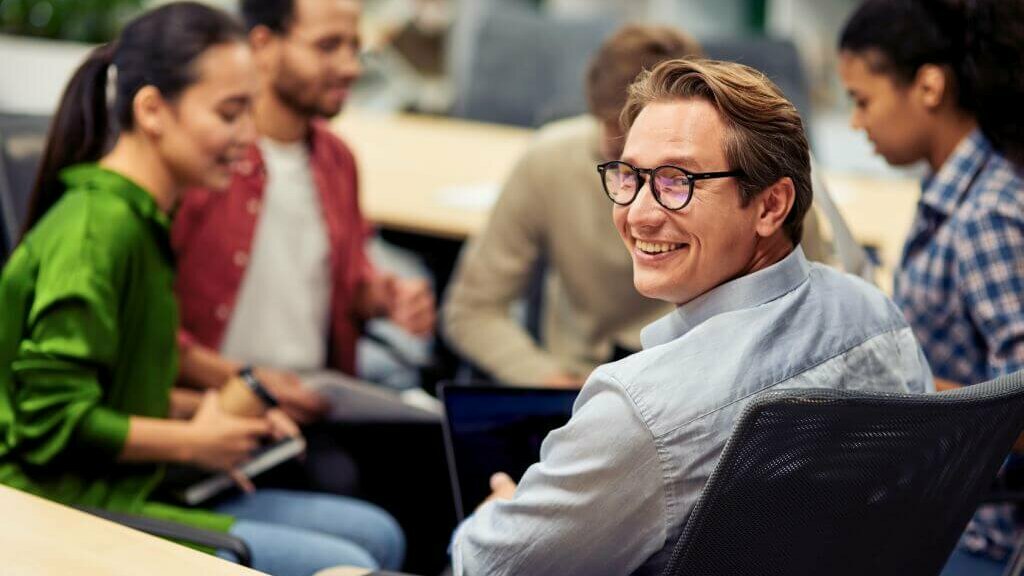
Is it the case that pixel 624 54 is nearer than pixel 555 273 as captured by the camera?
Yes

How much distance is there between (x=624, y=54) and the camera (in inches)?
90.6

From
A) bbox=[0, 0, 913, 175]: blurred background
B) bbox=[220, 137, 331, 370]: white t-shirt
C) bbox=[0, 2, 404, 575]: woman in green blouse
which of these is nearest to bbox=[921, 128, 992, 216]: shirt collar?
bbox=[0, 2, 404, 575]: woman in green blouse

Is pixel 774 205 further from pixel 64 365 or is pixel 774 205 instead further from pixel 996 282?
pixel 64 365

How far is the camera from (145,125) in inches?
72.0

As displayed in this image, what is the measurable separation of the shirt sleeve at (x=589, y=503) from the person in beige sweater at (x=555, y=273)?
1.12 metres

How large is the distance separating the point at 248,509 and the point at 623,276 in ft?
2.91

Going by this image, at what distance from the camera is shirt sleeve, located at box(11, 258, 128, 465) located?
1643mm

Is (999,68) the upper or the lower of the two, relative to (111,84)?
upper

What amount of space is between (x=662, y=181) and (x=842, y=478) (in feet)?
1.16

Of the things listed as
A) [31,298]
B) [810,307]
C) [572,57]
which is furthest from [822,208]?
[572,57]

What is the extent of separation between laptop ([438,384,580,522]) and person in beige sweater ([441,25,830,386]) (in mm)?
763

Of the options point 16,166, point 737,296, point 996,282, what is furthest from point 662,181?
point 16,166

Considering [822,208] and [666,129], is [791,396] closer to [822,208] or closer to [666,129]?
[666,129]

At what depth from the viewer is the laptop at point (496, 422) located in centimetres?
163
